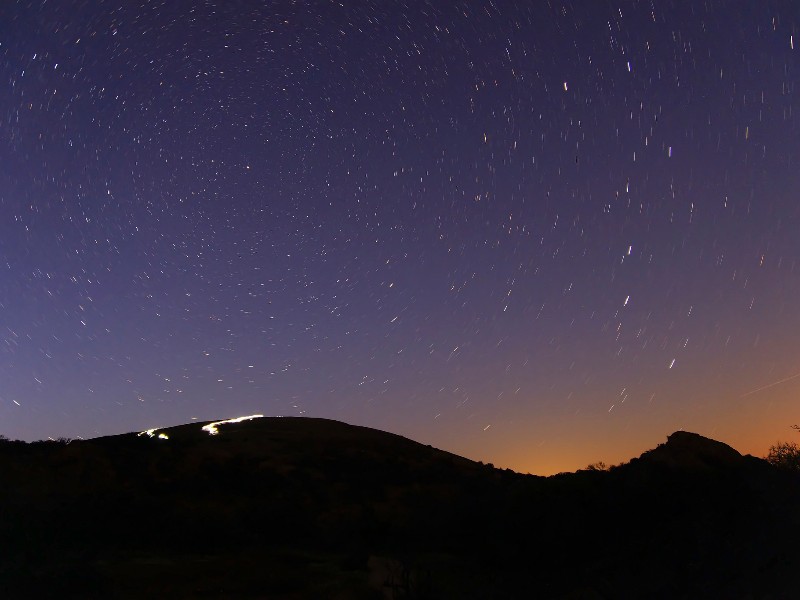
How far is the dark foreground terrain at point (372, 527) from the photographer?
12.7 meters

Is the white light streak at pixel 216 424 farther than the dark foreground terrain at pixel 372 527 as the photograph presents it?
Yes

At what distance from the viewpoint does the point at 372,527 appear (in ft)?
71.8

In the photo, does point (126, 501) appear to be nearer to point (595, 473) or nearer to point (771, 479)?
point (595, 473)

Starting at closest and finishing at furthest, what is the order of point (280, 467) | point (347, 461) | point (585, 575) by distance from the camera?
point (585, 575)
point (280, 467)
point (347, 461)

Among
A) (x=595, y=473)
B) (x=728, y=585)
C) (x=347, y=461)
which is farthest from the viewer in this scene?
(x=347, y=461)

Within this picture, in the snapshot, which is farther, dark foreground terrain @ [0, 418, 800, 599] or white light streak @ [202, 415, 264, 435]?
white light streak @ [202, 415, 264, 435]

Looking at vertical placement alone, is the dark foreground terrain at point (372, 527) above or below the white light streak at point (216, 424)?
below

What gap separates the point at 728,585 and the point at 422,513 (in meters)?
13.7

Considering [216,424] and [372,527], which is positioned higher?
[216,424]

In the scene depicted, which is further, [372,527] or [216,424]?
[216,424]

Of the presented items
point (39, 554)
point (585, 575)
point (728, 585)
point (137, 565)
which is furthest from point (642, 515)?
point (39, 554)

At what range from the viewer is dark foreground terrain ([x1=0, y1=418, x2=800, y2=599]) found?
12.7 meters

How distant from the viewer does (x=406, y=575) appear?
513 inches

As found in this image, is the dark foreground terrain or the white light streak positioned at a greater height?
the white light streak
